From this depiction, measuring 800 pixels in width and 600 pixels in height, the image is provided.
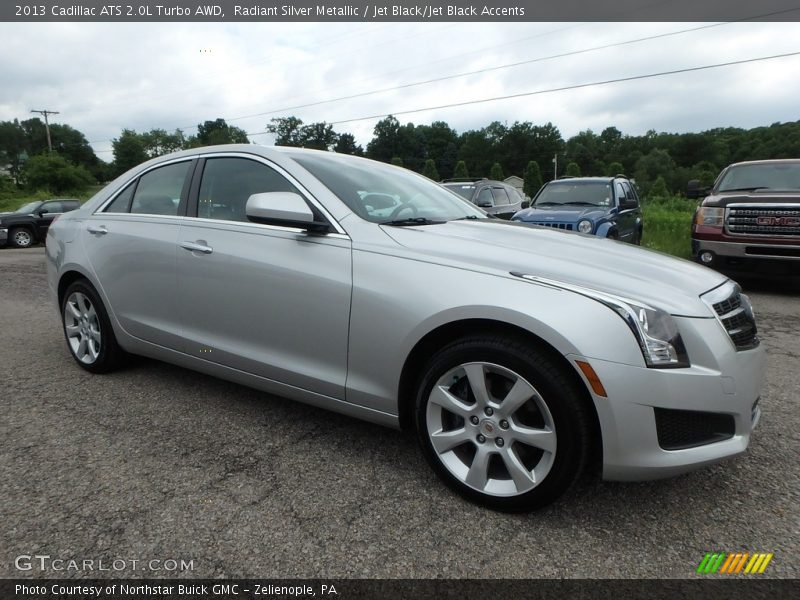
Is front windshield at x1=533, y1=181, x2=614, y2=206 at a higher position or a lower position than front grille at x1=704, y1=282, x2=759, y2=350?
higher

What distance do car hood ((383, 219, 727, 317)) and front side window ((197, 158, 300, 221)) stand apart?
2.73ft

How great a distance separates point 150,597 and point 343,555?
0.64 meters

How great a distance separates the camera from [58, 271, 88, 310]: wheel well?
3819 millimetres

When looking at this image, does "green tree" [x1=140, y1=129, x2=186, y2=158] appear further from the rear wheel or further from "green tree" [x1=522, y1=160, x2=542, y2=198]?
the rear wheel

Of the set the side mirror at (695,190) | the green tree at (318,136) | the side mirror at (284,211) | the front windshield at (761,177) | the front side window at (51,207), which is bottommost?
the front side window at (51,207)

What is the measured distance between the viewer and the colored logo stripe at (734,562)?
183 cm

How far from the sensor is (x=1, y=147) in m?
90.2

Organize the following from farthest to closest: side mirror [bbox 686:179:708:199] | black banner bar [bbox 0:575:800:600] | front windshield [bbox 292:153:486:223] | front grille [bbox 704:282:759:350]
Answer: side mirror [bbox 686:179:708:199] < front windshield [bbox 292:153:486:223] < front grille [bbox 704:282:759:350] < black banner bar [bbox 0:575:800:600]

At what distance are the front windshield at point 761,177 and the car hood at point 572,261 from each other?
6.25m

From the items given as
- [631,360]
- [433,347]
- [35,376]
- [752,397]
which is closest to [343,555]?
[433,347]

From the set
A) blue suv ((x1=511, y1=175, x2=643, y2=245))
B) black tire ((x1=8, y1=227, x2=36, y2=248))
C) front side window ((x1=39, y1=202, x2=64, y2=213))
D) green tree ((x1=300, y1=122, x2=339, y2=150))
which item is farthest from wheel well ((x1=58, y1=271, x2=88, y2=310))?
green tree ((x1=300, y1=122, x2=339, y2=150))

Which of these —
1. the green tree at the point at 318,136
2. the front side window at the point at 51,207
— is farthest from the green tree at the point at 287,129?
the front side window at the point at 51,207

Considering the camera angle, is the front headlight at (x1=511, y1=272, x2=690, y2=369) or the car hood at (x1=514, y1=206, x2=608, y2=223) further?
the car hood at (x1=514, y1=206, x2=608, y2=223)

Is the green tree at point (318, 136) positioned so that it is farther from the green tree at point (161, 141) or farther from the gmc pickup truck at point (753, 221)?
the gmc pickup truck at point (753, 221)
